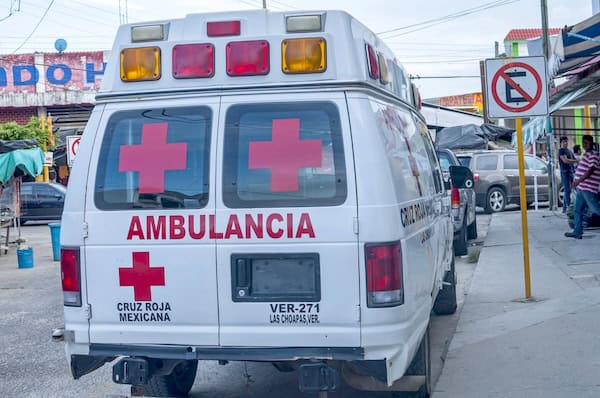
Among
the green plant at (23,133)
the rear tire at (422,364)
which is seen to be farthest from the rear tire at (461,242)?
the green plant at (23,133)

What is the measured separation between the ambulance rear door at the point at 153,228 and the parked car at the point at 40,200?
2358 cm

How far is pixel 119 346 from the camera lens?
489 cm

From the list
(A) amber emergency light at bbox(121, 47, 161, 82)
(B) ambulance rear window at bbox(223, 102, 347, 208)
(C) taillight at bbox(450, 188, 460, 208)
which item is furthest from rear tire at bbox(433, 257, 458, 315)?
(A) amber emergency light at bbox(121, 47, 161, 82)

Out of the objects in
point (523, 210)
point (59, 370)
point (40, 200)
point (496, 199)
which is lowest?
point (59, 370)

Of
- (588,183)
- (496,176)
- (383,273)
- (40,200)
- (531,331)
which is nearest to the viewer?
(383,273)

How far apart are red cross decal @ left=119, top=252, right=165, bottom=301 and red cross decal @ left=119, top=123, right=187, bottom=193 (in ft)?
1.36

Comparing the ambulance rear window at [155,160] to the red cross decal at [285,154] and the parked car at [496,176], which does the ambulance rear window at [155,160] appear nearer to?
the red cross decal at [285,154]

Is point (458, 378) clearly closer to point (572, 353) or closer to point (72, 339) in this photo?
point (572, 353)

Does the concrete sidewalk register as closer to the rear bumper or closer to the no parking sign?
the rear bumper

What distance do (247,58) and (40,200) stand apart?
24.4 m

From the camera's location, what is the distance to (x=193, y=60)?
4.93 meters

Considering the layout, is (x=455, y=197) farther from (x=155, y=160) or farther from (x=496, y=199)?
(x=496, y=199)

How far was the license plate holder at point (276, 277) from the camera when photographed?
15.2 feet

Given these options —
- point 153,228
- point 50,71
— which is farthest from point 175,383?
point 50,71
